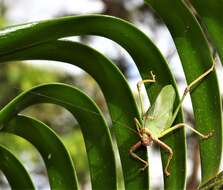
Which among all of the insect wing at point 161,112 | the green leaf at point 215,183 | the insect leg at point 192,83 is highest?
the insect wing at point 161,112

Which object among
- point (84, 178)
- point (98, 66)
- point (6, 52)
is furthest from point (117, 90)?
point (84, 178)

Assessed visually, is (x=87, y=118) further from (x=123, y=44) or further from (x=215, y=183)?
(x=215, y=183)

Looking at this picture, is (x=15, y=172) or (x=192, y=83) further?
(x=15, y=172)

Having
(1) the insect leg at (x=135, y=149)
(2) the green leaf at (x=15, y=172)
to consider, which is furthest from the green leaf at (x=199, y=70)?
(2) the green leaf at (x=15, y=172)

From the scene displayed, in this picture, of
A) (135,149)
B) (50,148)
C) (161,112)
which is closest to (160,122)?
(161,112)

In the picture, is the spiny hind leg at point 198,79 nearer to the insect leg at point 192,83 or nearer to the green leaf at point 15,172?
the insect leg at point 192,83

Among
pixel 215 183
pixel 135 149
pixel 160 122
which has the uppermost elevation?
pixel 160 122

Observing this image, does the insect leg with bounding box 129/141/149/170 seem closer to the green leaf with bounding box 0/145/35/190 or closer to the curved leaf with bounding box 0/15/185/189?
the curved leaf with bounding box 0/15/185/189
